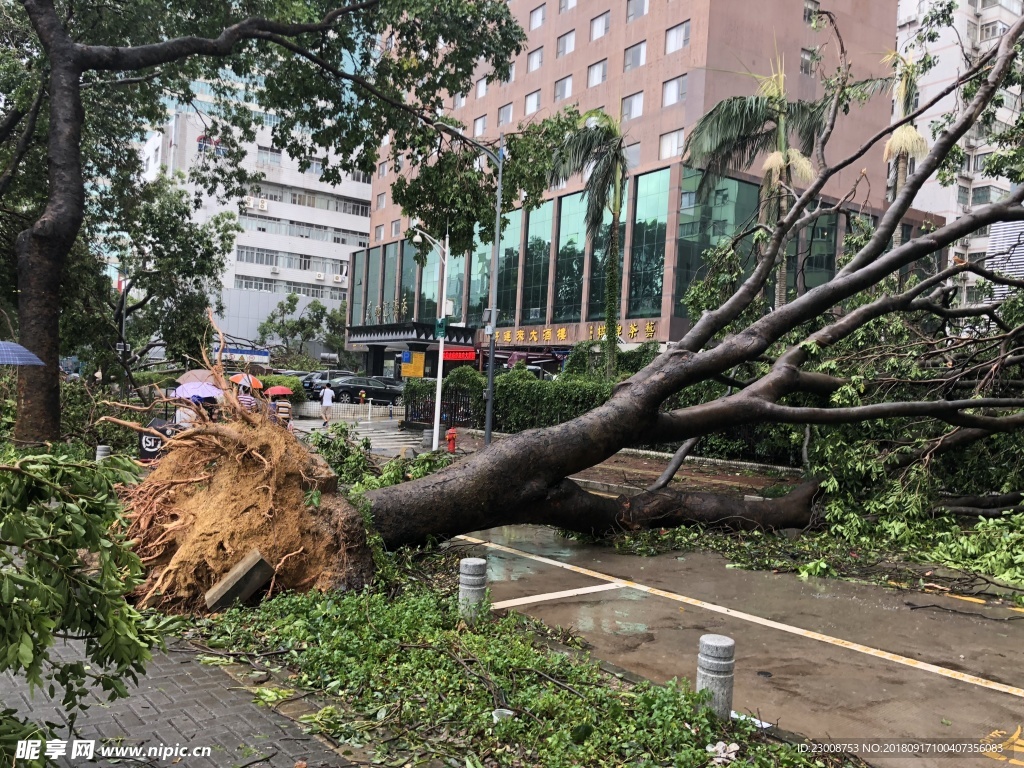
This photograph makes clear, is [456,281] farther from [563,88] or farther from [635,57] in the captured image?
[635,57]

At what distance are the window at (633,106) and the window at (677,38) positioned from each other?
7.72ft

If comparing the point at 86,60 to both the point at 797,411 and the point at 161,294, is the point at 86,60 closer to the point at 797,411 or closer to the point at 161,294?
the point at 161,294

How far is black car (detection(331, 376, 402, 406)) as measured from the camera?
3722cm

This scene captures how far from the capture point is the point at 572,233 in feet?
128

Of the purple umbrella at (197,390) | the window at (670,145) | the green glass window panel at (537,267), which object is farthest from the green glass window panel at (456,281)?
the purple umbrella at (197,390)

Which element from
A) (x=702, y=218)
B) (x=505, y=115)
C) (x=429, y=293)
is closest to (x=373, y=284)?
(x=429, y=293)

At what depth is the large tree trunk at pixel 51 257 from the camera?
10.8 metres

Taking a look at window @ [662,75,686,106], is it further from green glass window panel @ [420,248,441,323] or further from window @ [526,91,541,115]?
green glass window panel @ [420,248,441,323]

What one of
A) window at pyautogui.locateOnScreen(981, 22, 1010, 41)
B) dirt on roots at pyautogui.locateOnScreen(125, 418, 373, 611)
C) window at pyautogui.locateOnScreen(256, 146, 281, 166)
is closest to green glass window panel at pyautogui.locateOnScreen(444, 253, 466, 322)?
window at pyautogui.locateOnScreen(256, 146, 281, 166)

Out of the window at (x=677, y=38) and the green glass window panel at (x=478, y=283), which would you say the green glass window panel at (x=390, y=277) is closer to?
the green glass window panel at (x=478, y=283)

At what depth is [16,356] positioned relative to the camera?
10609 mm

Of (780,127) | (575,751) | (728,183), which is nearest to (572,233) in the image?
(728,183)

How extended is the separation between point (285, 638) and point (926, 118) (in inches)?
2000

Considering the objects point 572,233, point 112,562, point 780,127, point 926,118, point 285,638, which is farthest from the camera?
point 926,118
